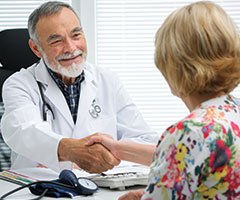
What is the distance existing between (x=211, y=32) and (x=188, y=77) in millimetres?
115

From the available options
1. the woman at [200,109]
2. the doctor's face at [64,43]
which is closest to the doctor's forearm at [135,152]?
the doctor's face at [64,43]

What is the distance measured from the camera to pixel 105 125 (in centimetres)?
253

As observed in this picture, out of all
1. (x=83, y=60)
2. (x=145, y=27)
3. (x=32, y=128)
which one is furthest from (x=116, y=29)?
(x=32, y=128)

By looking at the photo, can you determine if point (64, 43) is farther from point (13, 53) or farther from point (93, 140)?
point (93, 140)

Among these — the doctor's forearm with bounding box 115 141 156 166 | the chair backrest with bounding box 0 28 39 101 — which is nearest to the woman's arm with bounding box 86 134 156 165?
the doctor's forearm with bounding box 115 141 156 166

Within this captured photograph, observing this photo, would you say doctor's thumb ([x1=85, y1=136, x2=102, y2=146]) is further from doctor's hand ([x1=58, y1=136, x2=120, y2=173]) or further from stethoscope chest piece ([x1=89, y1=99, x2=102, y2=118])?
stethoscope chest piece ([x1=89, y1=99, x2=102, y2=118])

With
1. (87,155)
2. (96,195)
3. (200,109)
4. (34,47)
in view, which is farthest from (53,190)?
(34,47)

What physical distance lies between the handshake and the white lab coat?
2.7 inches

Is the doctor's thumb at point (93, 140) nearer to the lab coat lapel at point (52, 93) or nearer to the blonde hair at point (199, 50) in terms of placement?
the lab coat lapel at point (52, 93)

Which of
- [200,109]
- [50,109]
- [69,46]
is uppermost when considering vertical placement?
[200,109]

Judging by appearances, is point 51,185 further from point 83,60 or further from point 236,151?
point 83,60

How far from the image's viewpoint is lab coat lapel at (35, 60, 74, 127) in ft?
8.00

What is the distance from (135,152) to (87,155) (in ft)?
0.63

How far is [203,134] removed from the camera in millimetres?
1138
